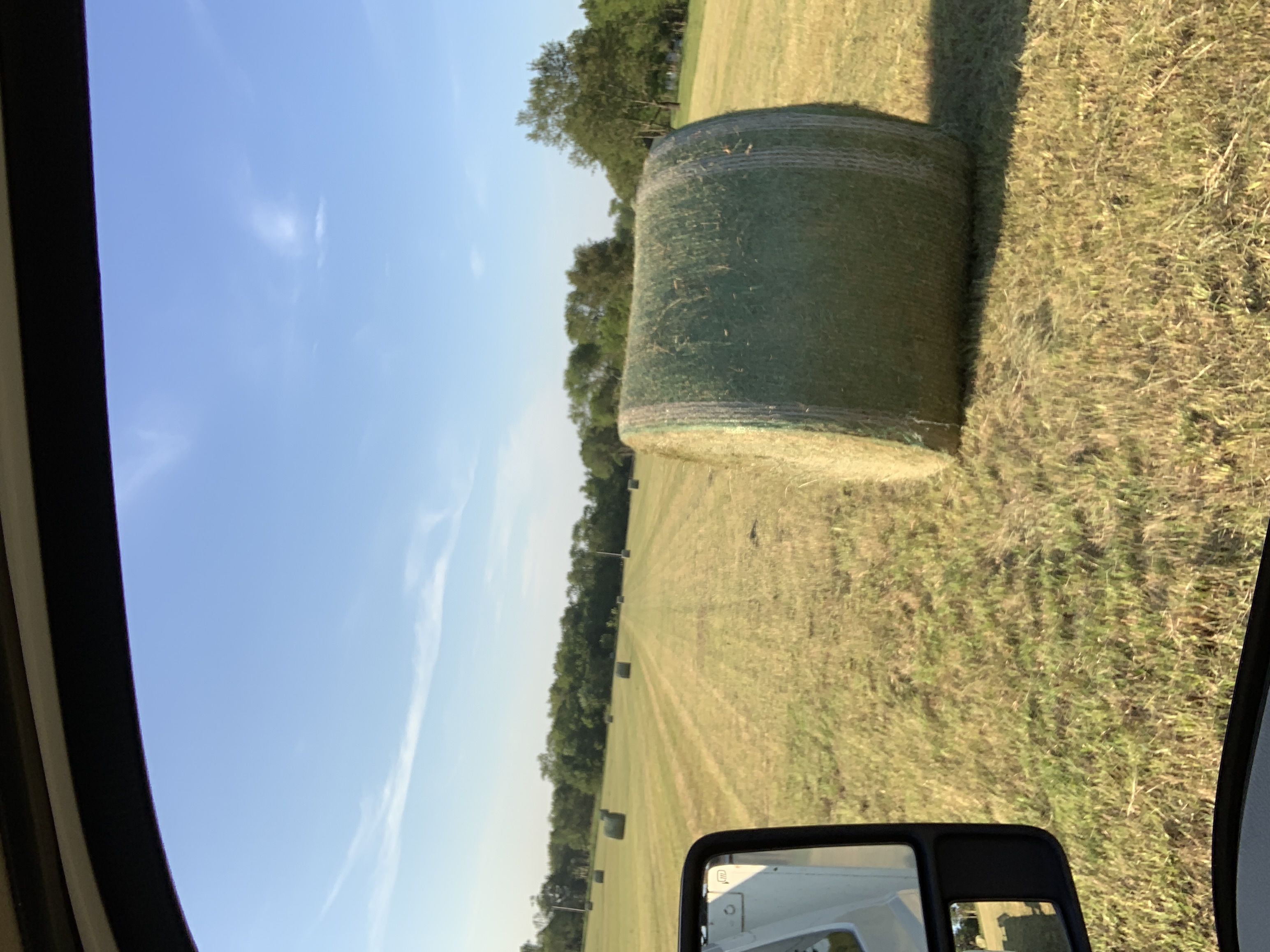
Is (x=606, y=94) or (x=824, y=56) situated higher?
(x=606, y=94)

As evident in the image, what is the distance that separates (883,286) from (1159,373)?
162 cm

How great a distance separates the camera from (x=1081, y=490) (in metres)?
4.66

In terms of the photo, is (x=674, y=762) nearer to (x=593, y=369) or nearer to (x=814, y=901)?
(x=814, y=901)

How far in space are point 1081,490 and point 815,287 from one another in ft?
6.24

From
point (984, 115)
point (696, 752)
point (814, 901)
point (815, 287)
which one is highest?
point (984, 115)

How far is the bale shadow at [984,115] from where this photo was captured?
18.1ft

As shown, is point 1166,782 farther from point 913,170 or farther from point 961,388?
point 913,170

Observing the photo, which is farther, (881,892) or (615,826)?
(615,826)

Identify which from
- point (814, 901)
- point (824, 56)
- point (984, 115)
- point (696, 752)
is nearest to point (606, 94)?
point (824, 56)

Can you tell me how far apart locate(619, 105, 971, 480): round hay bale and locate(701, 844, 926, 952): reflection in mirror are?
10.7ft

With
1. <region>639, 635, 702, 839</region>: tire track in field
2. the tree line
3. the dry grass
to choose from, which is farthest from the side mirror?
the tree line

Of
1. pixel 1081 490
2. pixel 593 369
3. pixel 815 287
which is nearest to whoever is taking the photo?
pixel 1081 490

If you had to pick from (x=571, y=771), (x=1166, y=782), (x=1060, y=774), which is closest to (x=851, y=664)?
(x=1060, y=774)

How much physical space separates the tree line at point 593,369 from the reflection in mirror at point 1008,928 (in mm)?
23903
